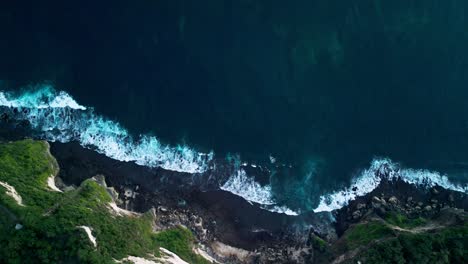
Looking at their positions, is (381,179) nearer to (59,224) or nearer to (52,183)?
(59,224)

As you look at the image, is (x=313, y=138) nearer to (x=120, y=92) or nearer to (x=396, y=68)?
(x=396, y=68)

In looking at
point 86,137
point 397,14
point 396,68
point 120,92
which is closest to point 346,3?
point 397,14

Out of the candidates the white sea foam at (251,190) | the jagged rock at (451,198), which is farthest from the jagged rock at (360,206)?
the jagged rock at (451,198)

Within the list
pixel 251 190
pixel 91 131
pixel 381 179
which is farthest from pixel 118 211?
pixel 381 179

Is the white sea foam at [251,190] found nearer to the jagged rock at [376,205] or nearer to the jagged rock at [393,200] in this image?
the jagged rock at [376,205]

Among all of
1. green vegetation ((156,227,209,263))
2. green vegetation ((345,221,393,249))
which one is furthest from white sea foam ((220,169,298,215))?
green vegetation ((156,227,209,263))
